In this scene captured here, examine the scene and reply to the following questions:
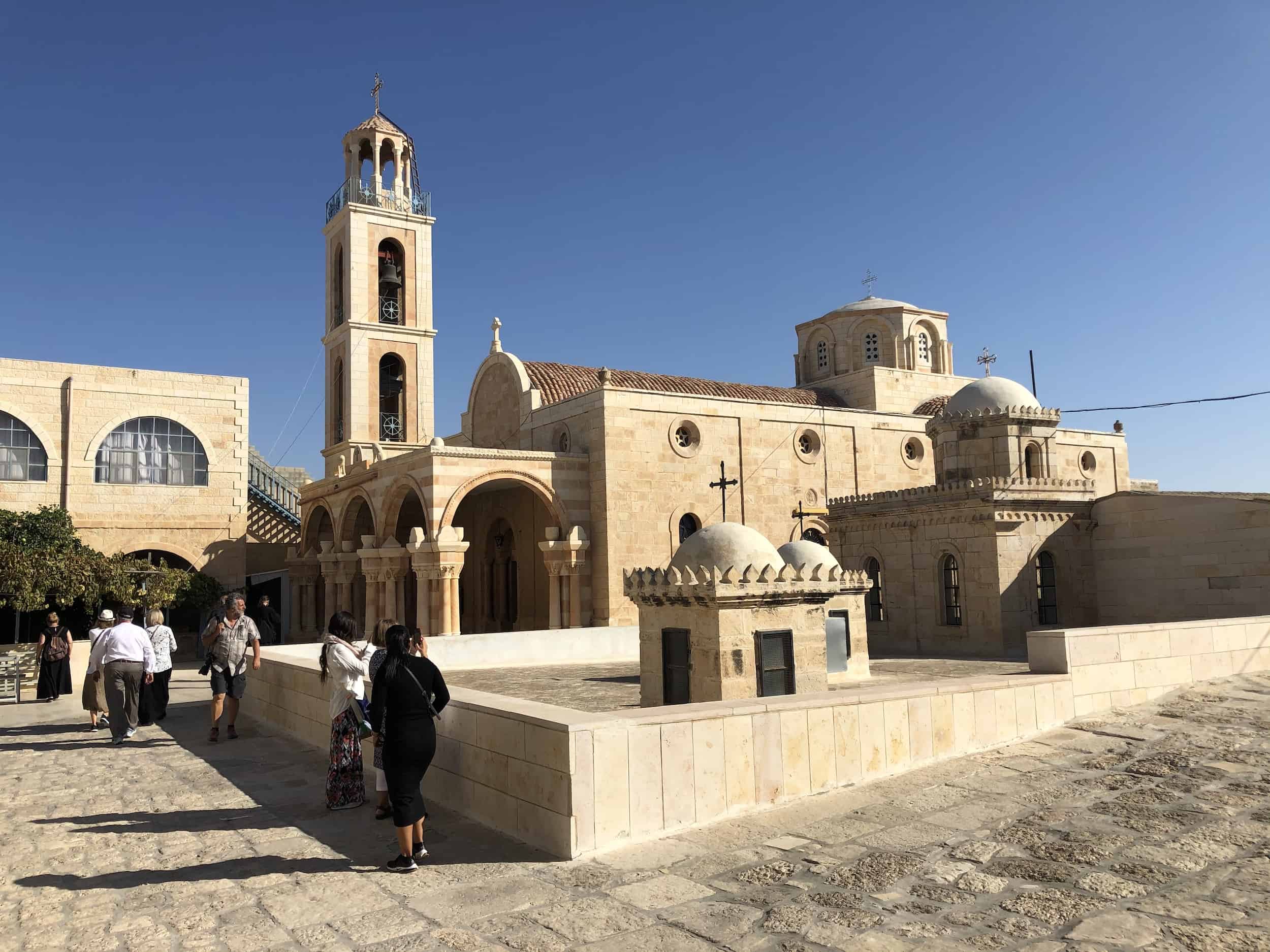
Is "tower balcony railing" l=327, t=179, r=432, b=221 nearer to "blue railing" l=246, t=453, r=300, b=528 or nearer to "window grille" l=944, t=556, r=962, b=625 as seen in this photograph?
"blue railing" l=246, t=453, r=300, b=528

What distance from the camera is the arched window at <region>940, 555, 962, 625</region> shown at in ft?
58.3

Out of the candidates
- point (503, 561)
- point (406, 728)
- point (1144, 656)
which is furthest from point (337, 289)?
point (406, 728)

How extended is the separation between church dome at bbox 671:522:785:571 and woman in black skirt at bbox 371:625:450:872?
16.4ft

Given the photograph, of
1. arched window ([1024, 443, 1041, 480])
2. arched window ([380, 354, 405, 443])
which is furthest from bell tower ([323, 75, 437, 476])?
arched window ([1024, 443, 1041, 480])

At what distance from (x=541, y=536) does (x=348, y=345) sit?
9035 millimetres

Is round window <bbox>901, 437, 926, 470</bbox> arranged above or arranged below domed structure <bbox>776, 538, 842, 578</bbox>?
above

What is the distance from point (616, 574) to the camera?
22.3 m

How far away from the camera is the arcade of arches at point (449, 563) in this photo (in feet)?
69.8

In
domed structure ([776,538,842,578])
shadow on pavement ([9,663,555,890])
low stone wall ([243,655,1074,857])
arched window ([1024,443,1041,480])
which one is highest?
arched window ([1024,443,1041,480])

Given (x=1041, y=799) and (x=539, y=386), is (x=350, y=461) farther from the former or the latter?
(x=1041, y=799)

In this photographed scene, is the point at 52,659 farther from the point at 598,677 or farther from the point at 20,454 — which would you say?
the point at 20,454

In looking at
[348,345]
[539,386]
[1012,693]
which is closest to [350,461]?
[348,345]

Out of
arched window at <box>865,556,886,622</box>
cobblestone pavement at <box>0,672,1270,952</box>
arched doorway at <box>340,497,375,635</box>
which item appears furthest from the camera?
arched doorway at <box>340,497,375,635</box>

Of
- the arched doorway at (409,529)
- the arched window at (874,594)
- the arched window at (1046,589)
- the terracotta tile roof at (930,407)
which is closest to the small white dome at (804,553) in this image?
the arched window at (874,594)
